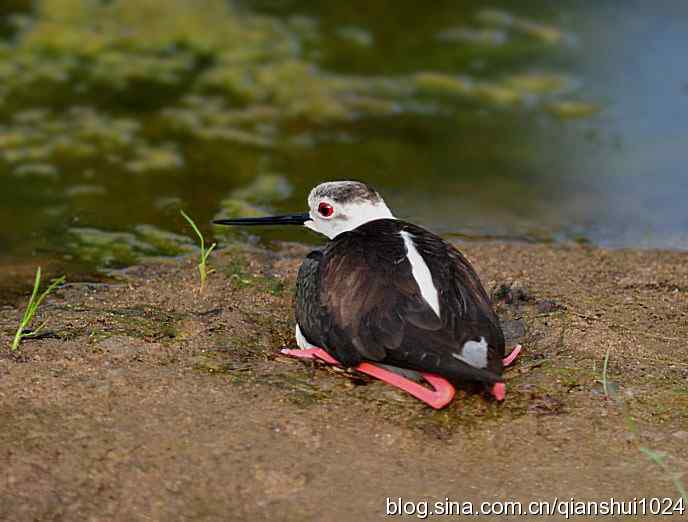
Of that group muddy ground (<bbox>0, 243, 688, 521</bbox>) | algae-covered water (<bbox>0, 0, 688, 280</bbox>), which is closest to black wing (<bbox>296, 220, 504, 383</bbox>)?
muddy ground (<bbox>0, 243, 688, 521</bbox>)

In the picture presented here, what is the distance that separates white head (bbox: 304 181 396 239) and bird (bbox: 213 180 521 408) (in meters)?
0.28

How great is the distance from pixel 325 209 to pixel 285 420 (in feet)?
4.16

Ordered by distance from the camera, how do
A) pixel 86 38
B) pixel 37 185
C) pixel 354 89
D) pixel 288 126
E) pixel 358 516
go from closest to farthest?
pixel 358 516, pixel 37 185, pixel 288 126, pixel 354 89, pixel 86 38

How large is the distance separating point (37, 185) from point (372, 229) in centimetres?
287

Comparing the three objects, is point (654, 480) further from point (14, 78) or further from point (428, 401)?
point (14, 78)

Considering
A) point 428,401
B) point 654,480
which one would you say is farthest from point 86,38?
point 654,480

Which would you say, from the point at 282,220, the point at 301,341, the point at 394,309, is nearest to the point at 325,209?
the point at 282,220

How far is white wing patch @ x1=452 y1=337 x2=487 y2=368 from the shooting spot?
350cm

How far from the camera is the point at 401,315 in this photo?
357 cm

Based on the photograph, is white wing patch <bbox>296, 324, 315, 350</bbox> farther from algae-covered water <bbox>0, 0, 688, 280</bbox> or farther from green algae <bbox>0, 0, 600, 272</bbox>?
green algae <bbox>0, 0, 600, 272</bbox>

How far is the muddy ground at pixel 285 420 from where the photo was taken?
311 centimetres

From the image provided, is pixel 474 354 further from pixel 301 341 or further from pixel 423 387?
pixel 301 341

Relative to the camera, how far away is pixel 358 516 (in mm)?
3021

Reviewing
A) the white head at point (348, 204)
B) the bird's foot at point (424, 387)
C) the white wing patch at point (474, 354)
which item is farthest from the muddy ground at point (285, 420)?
the white head at point (348, 204)
